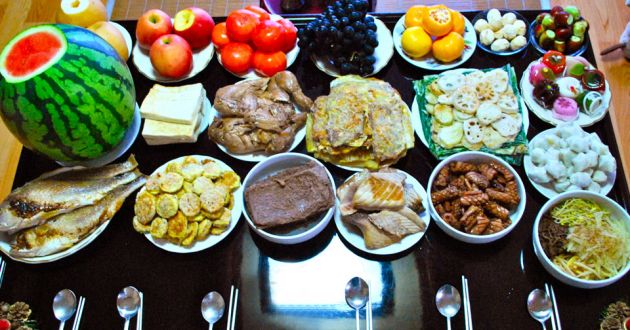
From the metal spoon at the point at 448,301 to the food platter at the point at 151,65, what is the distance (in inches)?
54.8

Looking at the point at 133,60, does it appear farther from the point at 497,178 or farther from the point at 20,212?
the point at 497,178

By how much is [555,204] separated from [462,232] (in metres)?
0.35

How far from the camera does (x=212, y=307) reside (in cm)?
185

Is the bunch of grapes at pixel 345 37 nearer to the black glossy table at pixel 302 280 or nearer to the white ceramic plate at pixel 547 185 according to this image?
the black glossy table at pixel 302 280

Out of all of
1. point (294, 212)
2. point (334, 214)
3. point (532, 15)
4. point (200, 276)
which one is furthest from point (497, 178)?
point (200, 276)

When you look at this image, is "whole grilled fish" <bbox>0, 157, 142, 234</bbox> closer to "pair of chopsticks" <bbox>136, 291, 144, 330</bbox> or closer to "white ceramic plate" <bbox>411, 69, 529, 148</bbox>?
"pair of chopsticks" <bbox>136, 291, 144, 330</bbox>

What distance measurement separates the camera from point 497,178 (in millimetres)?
1936

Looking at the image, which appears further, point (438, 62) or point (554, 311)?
point (438, 62)

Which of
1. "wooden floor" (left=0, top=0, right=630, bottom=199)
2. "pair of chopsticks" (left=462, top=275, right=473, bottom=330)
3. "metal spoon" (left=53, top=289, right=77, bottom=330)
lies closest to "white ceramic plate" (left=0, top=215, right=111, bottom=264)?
"metal spoon" (left=53, top=289, right=77, bottom=330)

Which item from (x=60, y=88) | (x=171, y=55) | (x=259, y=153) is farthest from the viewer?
(x=171, y=55)

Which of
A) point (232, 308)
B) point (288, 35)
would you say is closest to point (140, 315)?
point (232, 308)

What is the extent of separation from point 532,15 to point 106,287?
2.20 m

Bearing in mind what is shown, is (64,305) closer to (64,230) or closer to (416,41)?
(64,230)

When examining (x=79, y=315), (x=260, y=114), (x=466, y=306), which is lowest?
(x=79, y=315)
